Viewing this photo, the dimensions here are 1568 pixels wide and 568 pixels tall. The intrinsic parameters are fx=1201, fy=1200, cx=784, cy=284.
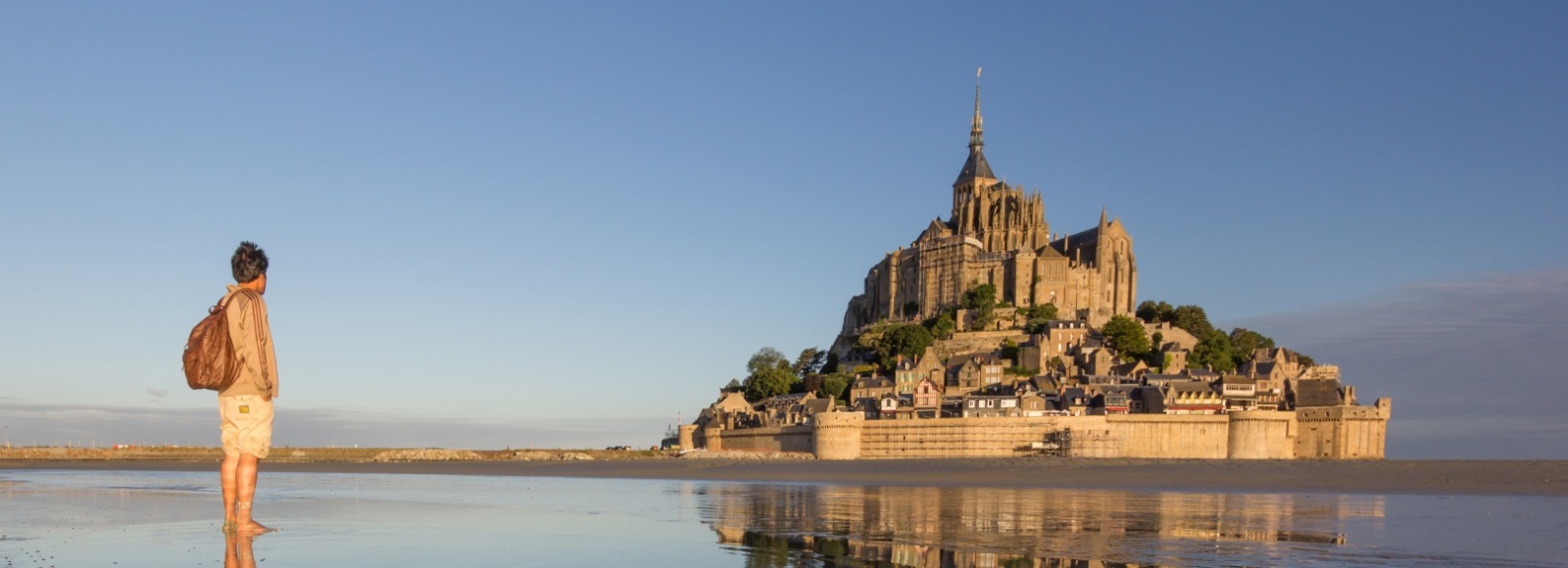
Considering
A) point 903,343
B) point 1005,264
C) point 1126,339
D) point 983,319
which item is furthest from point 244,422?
point 1005,264

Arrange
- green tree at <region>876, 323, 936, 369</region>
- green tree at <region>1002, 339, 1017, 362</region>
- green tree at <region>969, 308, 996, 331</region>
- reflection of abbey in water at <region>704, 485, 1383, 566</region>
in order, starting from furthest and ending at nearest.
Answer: green tree at <region>969, 308, 996, 331</region>, green tree at <region>876, 323, 936, 369</region>, green tree at <region>1002, 339, 1017, 362</region>, reflection of abbey in water at <region>704, 485, 1383, 566</region>

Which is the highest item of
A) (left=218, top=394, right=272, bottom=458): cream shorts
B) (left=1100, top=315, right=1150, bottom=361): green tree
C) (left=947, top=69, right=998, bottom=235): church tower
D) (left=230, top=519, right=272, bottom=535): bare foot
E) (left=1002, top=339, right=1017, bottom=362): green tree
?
(left=947, top=69, right=998, bottom=235): church tower

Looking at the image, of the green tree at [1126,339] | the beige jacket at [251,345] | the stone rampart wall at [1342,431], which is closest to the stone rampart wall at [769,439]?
the green tree at [1126,339]

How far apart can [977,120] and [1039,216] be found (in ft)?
68.7

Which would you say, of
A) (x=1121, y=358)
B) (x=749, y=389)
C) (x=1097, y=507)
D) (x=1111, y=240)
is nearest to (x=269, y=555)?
(x=1097, y=507)

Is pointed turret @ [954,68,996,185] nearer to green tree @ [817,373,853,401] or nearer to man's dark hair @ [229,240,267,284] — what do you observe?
green tree @ [817,373,853,401]

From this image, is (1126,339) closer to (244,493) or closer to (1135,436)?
(1135,436)

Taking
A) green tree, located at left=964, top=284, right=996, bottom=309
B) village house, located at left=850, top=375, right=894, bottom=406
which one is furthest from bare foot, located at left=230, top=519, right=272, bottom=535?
green tree, located at left=964, top=284, right=996, bottom=309

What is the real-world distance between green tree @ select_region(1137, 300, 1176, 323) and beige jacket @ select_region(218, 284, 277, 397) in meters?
98.4

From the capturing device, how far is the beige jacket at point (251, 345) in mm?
8875

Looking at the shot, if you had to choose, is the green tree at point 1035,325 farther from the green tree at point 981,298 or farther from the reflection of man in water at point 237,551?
the reflection of man in water at point 237,551

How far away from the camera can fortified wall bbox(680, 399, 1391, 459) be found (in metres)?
67.3

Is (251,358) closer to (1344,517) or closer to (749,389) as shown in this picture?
(1344,517)

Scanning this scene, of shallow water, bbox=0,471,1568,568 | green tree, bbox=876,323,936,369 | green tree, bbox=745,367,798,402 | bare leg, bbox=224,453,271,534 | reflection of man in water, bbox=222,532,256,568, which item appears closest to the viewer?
reflection of man in water, bbox=222,532,256,568
